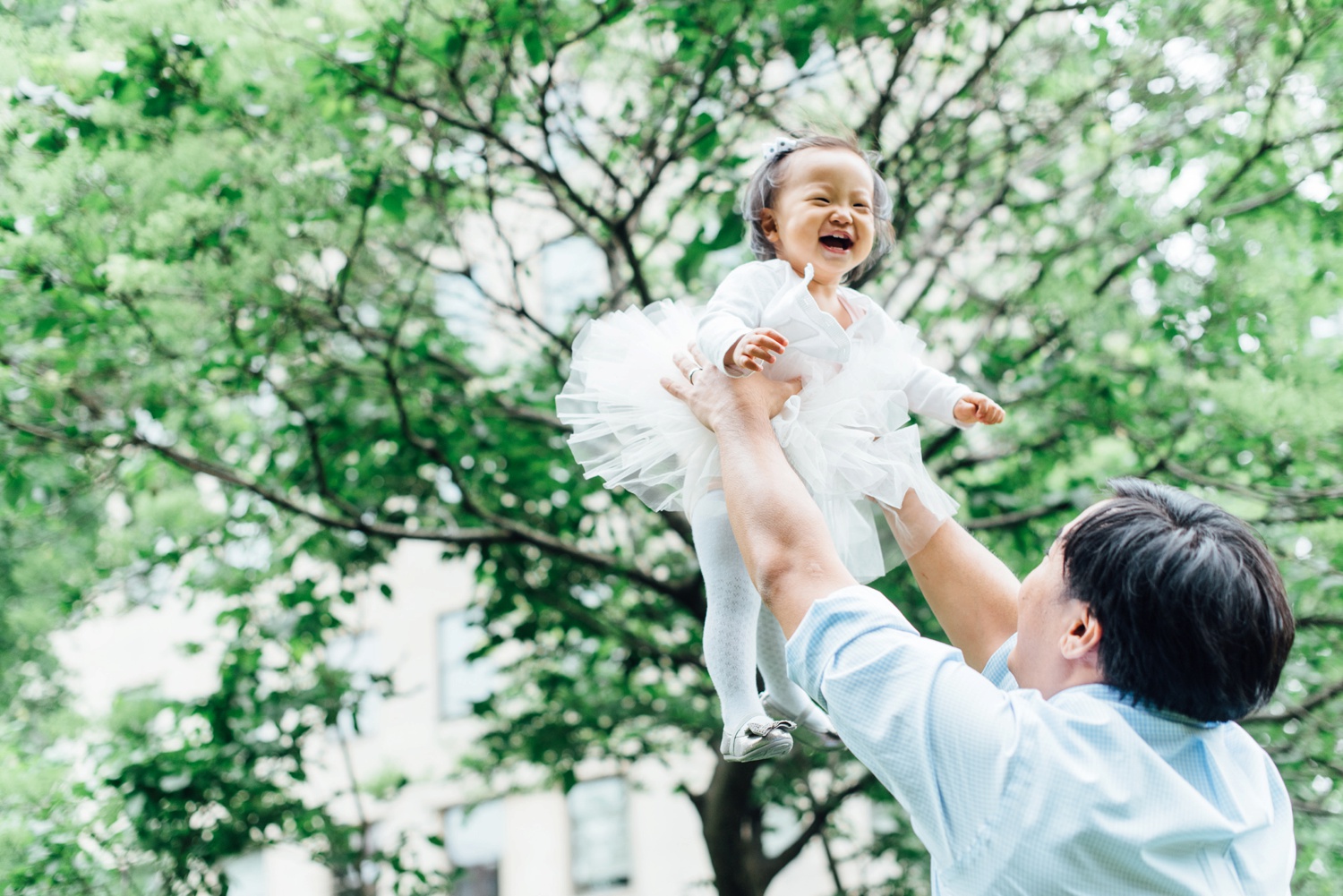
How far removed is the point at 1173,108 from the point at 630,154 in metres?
2.57

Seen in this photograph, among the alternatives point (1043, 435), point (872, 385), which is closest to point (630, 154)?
point (1043, 435)

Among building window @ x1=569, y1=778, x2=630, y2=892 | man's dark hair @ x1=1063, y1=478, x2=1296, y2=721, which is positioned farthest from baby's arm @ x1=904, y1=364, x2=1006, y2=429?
building window @ x1=569, y1=778, x2=630, y2=892

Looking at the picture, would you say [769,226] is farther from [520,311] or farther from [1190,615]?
[520,311]

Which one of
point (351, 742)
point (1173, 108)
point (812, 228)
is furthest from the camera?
point (351, 742)

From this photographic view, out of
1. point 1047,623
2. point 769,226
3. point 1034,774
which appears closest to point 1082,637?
point 1047,623

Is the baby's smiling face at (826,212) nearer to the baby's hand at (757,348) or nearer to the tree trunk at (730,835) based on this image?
the baby's hand at (757,348)

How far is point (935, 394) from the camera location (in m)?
2.01

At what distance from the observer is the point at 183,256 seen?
11.9ft

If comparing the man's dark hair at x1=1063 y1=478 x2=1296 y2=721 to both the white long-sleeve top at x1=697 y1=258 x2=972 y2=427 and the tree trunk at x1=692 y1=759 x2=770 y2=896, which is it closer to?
the white long-sleeve top at x1=697 y1=258 x2=972 y2=427

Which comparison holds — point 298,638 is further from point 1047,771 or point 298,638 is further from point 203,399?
point 1047,771

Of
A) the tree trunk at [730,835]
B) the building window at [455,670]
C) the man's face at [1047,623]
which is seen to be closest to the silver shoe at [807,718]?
the man's face at [1047,623]

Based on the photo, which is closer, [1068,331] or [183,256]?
[183,256]

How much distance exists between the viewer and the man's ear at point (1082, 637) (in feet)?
4.62

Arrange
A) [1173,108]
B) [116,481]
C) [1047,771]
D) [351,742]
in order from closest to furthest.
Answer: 1. [1047,771]
2. [116,481]
3. [1173,108]
4. [351,742]
